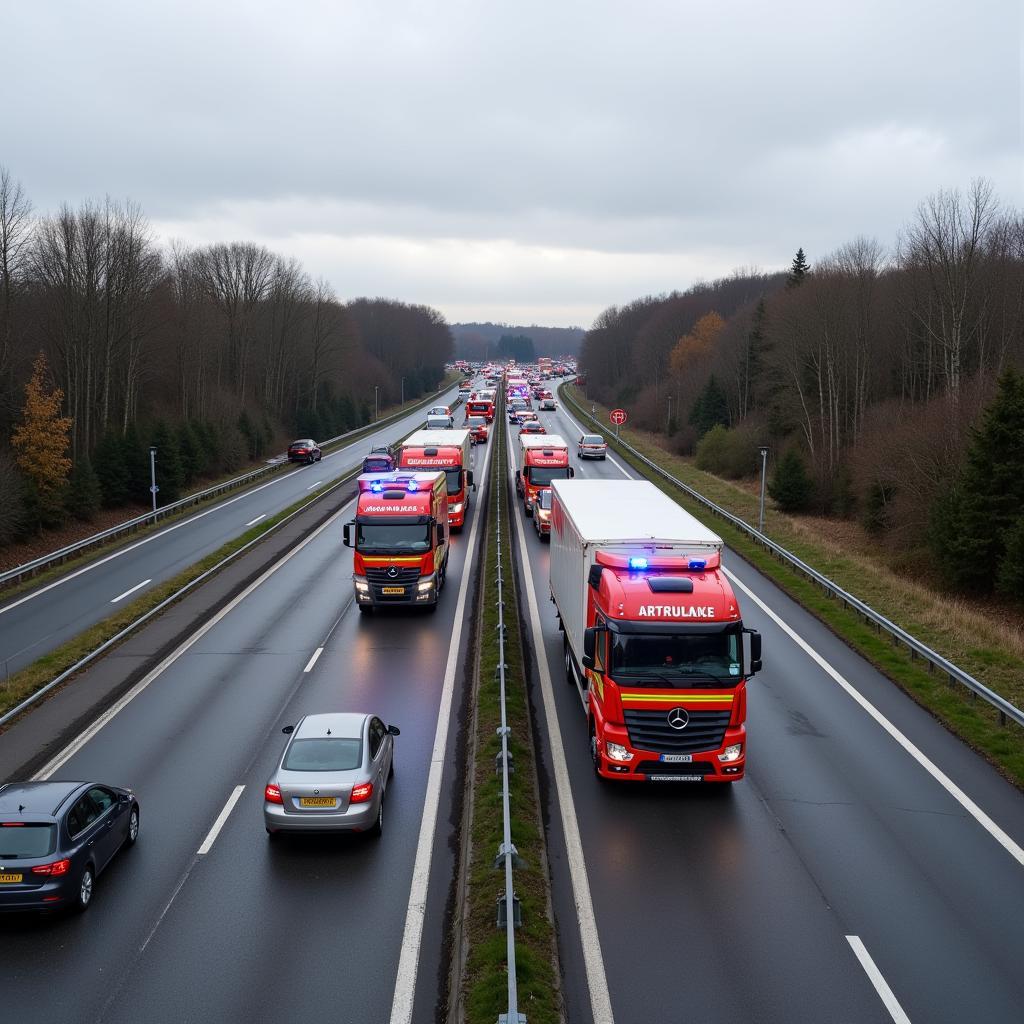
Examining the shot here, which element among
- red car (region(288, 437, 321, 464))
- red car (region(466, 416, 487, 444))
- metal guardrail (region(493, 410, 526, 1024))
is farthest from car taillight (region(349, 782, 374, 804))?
red car (region(466, 416, 487, 444))

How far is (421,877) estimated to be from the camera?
39.1 feet

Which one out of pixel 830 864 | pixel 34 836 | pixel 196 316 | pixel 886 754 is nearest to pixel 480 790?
pixel 830 864

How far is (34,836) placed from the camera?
1077cm

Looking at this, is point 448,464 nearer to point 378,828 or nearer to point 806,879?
point 378,828

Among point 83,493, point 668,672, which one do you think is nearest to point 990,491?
point 668,672

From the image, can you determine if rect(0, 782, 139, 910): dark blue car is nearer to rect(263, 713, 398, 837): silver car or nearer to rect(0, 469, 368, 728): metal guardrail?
rect(263, 713, 398, 837): silver car

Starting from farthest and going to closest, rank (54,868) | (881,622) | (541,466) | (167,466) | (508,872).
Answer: (167,466) → (541,466) → (881,622) → (54,868) → (508,872)

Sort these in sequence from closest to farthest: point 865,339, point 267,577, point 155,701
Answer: point 155,701, point 267,577, point 865,339

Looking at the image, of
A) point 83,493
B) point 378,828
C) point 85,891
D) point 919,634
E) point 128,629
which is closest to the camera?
point 85,891

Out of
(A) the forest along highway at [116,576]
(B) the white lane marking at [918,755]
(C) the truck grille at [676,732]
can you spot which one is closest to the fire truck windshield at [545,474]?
(A) the forest along highway at [116,576]

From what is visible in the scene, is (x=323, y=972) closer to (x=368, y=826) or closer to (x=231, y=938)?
(x=231, y=938)

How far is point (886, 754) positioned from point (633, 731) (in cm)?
516

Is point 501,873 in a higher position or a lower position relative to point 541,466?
lower

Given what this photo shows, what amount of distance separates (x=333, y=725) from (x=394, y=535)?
12.1 m
